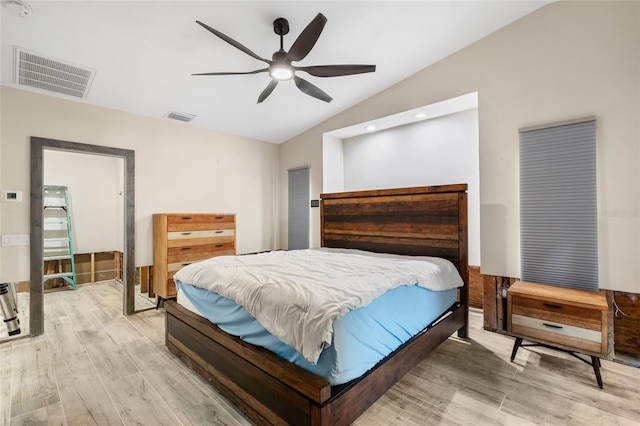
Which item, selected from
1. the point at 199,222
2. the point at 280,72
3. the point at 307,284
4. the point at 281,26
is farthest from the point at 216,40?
the point at 307,284

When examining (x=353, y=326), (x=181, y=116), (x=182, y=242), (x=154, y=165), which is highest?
(x=181, y=116)

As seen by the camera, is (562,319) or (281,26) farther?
(281,26)

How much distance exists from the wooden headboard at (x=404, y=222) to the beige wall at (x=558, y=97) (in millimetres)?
515

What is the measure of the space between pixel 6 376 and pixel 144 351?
36.0 inches

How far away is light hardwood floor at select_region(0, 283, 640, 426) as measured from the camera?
5.74 ft

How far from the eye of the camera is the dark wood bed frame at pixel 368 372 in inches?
56.4

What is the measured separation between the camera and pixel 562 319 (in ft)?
7.17

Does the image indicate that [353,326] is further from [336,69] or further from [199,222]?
[199,222]

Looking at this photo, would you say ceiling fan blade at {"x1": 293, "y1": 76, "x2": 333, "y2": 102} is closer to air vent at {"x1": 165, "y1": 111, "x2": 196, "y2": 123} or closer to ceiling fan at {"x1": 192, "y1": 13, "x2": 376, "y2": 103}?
ceiling fan at {"x1": 192, "y1": 13, "x2": 376, "y2": 103}

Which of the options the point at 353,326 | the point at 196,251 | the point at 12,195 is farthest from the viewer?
the point at 196,251

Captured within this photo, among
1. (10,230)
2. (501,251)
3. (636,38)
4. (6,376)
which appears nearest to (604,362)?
(501,251)

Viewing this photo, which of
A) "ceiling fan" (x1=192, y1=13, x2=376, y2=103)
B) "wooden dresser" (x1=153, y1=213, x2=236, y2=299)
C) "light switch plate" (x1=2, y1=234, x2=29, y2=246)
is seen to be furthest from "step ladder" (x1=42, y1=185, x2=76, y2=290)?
"ceiling fan" (x1=192, y1=13, x2=376, y2=103)

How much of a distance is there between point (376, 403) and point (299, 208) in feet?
11.7

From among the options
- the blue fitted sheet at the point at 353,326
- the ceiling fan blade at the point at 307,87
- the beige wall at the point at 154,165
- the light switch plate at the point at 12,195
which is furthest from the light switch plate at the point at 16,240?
the ceiling fan blade at the point at 307,87
